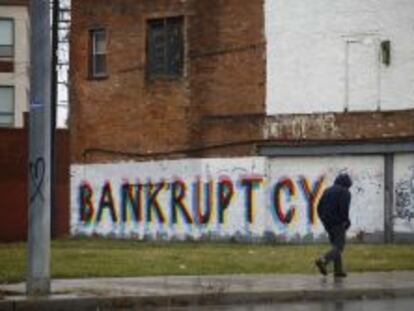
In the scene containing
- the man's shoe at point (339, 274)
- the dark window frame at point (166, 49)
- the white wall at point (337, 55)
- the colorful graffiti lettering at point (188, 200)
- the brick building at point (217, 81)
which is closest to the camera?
the man's shoe at point (339, 274)

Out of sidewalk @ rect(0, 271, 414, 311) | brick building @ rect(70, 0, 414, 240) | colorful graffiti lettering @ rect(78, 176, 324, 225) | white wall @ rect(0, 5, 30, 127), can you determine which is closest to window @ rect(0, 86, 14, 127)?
white wall @ rect(0, 5, 30, 127)

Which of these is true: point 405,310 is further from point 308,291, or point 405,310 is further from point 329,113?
point 329,113

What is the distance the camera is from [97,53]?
38.1m

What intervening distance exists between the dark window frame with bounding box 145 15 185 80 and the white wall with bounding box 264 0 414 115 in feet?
11.1

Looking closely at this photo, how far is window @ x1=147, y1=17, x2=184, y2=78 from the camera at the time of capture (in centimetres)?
3559

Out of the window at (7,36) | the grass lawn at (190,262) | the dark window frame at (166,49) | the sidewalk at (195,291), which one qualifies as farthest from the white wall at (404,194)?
the window at (7,36)

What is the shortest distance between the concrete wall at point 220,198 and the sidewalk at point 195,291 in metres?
12.3

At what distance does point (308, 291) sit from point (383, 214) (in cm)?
1509

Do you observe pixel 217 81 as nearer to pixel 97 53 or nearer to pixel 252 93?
pixel 252 93

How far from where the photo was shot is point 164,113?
35.5m

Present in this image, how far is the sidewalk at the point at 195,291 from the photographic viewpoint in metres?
14.8

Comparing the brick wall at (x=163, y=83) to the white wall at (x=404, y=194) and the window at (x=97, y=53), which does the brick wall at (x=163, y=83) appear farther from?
the white wall at (x=404, y=194)

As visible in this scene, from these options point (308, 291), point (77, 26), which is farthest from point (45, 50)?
point (77, 26)

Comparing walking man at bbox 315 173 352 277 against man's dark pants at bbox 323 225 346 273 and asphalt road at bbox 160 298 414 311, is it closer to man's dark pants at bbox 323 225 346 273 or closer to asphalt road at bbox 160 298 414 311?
man's dark pants at bbox 323 225 346 273
